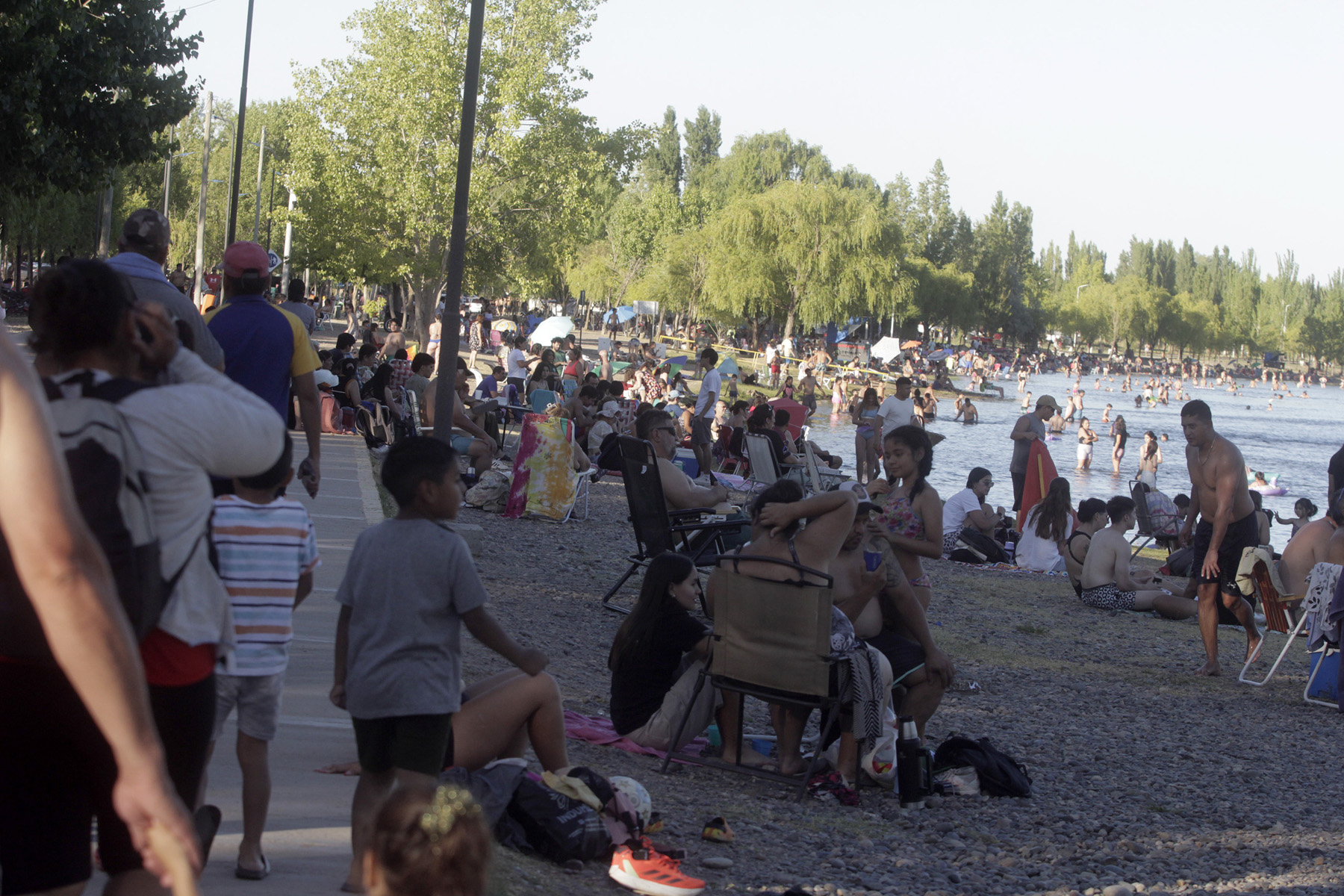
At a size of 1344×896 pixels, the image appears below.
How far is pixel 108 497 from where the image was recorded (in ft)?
6.62

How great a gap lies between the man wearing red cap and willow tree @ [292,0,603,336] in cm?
3168

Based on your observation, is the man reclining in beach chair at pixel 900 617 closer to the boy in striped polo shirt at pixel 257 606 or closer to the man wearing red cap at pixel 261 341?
the man wearing red cap at pixel 261 341

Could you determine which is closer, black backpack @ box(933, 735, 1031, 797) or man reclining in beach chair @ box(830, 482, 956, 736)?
black backpack @ box(933, 735, 1031, 797)

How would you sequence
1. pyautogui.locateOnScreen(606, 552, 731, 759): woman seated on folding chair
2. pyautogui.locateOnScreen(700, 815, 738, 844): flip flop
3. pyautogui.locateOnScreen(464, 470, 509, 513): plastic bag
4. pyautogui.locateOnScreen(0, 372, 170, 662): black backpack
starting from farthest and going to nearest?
pyautogui.locateOnScreen(464, 470, 509, 513): plastic bag
pyautogui.locateOnScreen(606, 552, 731, 759): woman seated on folding chair
pyautogui.locateOnScreen(700, 815, 738, 844): flip flop
pyautogui.locateOnScreen(0, 372, 170, 662): black backpack

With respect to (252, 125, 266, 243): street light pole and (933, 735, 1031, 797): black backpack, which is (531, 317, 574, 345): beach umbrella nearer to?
(252, 125, 266, 243): street light pole

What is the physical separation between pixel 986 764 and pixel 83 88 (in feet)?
46.6

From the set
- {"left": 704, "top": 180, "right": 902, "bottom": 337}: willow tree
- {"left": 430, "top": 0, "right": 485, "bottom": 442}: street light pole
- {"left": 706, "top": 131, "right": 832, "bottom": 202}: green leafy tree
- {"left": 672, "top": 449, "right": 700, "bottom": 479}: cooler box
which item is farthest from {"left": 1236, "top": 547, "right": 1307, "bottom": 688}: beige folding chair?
{"left": 706, "top": 131, "right": 832, "bottom": 202}: green leafy tree

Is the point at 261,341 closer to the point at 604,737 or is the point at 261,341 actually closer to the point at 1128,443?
the point at 604,737

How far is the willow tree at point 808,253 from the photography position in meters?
54.8

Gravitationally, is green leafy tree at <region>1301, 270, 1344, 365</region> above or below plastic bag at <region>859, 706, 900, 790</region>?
above

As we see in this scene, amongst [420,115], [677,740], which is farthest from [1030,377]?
[677,740]

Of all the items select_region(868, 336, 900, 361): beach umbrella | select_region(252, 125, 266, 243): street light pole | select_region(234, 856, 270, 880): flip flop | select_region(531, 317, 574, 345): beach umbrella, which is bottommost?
select_region(234, 856, 270, 880): flip flop

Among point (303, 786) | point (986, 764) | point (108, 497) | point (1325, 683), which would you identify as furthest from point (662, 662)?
point (1325, 683)

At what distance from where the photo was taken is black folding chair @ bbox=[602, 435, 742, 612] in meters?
8.88
